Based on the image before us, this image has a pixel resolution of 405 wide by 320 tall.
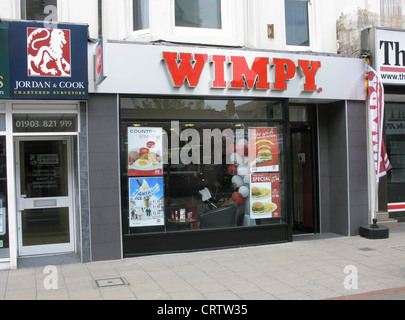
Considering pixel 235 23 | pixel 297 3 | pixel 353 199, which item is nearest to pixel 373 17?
pixel 297 3

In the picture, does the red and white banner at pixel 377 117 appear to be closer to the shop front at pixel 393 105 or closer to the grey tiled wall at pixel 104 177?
the shop front at pixel 393 105

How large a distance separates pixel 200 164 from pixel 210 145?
46 centimetres

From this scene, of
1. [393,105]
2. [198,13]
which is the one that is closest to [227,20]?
[198,13]

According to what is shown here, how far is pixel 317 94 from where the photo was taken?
8.95 meters

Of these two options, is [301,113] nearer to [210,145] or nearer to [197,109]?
[210,145]

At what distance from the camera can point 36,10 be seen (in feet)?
25.0

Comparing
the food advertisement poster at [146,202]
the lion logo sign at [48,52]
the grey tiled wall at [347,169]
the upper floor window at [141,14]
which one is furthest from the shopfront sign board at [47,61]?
the grey tiled wall at [347,169]

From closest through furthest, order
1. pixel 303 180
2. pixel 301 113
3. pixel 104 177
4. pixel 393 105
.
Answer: pixel 104 177 < pixel 301 113 < pixel 303 180 < pixel 393 105

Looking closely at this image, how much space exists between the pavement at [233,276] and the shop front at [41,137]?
3.03 ft

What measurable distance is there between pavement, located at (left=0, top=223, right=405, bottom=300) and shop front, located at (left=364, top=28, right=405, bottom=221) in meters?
2.88

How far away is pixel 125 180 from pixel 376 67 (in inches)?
246

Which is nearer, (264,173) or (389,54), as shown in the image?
(264,173)

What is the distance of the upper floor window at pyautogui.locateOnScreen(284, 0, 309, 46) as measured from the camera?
9.44 meters
